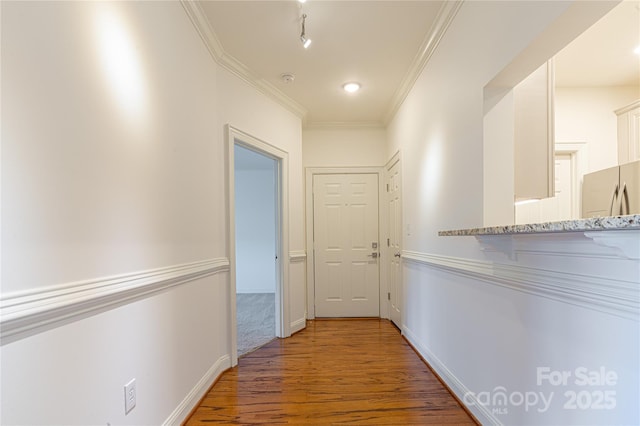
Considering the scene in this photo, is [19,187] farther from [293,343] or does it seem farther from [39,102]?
[293,343]

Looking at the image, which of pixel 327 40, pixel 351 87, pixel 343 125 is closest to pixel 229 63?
pixel 327 40

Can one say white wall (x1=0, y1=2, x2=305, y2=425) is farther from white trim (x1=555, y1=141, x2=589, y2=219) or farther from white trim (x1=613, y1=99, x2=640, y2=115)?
white trim (x1=613, y1=99, x2=640, y2=115)

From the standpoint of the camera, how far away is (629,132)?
2.87 meters

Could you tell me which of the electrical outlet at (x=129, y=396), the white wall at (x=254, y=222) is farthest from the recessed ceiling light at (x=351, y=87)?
the white wall at (x=254, y=222)

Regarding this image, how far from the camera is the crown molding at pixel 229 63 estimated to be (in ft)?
6.81

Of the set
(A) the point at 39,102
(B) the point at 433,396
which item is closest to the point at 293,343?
(B) the point at 433,396

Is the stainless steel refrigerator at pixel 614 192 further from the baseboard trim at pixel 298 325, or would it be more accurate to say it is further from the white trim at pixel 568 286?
the baseboard trim at pixel 298 325

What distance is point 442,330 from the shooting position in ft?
7.76

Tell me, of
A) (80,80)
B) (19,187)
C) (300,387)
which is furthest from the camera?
(300,387)

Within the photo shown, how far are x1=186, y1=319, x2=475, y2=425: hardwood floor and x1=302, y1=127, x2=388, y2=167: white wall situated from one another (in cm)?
234

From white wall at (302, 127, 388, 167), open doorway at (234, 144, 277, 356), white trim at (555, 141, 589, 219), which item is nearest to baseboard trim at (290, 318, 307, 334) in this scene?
white wall at (302, 127, 388, 167)

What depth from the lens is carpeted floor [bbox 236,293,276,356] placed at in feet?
10.8

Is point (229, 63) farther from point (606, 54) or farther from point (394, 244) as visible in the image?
point (606, 54)

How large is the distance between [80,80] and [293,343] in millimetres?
2912
